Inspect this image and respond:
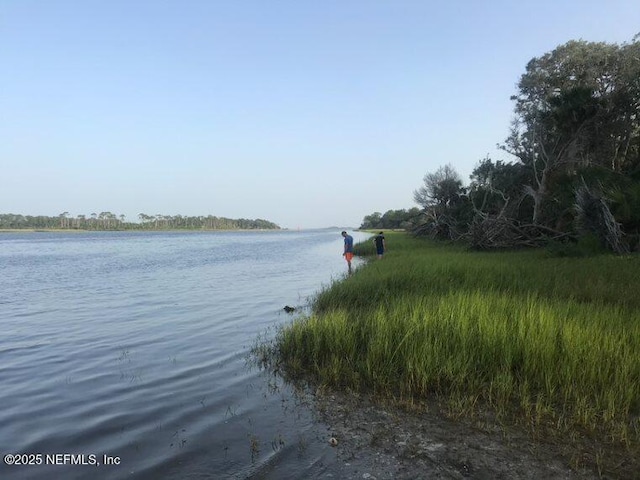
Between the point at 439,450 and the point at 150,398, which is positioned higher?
the point at 439,450

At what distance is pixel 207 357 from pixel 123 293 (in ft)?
36.2

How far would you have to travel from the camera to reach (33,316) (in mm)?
13453

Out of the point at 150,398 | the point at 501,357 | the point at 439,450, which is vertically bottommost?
the point at 150,398

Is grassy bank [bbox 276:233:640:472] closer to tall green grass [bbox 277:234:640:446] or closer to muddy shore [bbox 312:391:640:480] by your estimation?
tall green grass [bbox 277:234:640:446]

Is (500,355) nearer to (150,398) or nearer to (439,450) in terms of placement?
(439,450)

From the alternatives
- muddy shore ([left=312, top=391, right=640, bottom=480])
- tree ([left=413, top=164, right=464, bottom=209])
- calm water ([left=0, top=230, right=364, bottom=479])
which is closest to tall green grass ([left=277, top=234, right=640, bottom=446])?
muddy shore ([left=312, top=391, right=640, bottom=480])

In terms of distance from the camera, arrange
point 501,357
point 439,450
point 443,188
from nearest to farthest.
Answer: point 439,450
point 501,357
point 443,188

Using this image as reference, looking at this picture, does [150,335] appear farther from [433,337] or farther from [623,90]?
[623,90]

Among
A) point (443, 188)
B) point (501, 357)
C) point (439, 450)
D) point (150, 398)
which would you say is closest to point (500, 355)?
point (501, 357)

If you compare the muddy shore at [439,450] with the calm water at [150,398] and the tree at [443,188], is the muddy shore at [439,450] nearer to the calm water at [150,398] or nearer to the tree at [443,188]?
the calm water at [150,398]

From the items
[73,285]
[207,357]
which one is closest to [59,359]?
[207,357]

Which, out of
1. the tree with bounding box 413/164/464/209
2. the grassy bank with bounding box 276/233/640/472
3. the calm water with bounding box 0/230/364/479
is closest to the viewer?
the calm water with bounding box 0/230/364/479

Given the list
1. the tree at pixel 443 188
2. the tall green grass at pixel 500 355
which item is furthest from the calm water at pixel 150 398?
the tree at pixel 443 188

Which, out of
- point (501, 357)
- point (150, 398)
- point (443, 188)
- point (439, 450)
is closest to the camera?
point (439, 450)
